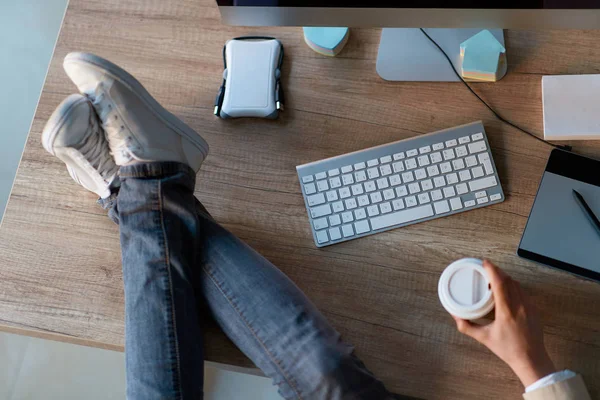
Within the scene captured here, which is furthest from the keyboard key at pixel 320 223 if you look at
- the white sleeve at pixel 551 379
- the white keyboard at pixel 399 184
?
the white sleeve at pixel 551 379

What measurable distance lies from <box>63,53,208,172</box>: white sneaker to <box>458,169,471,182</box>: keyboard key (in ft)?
1.24

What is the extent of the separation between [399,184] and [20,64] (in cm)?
137

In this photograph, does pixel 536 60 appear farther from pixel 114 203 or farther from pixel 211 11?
pixel 114 203

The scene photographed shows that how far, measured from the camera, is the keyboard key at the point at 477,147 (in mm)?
932

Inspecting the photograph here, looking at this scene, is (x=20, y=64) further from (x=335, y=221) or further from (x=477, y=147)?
(x=477, y=147)

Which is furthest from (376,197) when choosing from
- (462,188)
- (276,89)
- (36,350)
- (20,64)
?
(20,64)

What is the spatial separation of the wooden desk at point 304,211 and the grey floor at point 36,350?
475 mm

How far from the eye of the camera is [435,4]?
83cm

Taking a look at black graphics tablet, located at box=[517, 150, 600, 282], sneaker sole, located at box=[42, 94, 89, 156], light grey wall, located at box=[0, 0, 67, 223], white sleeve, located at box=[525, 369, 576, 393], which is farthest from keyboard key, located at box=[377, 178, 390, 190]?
light grey wall, located at box=[0, 0, 67, 223]

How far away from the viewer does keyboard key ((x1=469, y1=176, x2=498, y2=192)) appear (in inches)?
36.0

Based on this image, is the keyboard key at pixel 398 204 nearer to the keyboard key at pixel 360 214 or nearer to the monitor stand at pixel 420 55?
the keyboard key at pixel 360 214

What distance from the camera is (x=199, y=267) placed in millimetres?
912

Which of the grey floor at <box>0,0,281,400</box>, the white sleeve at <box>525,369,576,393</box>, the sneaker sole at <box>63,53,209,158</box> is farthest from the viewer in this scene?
the grey floor at <box>0,0,281,400</box>

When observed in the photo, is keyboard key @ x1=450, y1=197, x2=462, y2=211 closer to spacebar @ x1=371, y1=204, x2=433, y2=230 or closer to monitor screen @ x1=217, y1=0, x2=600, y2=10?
spacebar @ x1=371, y1=204, x2=433, y2=230
